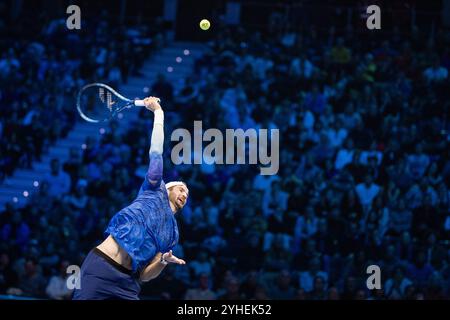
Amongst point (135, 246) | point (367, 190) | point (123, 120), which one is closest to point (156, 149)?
point (135, 246)

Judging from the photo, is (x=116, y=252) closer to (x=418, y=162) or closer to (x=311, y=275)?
(x=311, y=275)

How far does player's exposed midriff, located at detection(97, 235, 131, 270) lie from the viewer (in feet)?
25.5

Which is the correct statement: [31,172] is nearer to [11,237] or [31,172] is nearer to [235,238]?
[11,237]

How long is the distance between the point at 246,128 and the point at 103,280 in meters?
8.73

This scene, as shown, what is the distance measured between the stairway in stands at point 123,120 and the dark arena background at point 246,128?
0.12 ft

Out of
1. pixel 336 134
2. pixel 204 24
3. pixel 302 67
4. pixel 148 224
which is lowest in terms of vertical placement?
pixel 148 224

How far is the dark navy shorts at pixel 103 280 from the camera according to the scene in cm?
762

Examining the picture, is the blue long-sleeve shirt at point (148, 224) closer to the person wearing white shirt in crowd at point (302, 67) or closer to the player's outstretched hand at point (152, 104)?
the player's outstretched hand at point (152, 104)

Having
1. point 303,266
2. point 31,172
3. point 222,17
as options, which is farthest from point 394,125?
point 31,172

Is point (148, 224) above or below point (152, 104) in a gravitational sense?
below

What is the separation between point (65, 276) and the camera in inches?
545

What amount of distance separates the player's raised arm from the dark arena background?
5.82 meters

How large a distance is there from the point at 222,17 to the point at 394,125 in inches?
201

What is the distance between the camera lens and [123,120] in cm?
1812
